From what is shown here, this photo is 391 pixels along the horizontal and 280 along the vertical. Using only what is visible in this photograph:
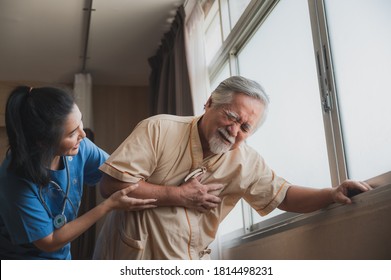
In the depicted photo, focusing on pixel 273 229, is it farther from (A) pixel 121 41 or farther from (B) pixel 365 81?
(A) pixel 121 41

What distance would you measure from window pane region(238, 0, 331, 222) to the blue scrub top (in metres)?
0.93

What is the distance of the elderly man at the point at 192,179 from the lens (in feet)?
5.42

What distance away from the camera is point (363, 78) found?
1.66 meters

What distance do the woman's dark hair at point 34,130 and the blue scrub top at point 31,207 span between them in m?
0.05

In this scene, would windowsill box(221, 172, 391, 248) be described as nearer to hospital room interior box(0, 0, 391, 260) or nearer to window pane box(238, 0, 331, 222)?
hospital room interior box(0, 0, 391, 260)

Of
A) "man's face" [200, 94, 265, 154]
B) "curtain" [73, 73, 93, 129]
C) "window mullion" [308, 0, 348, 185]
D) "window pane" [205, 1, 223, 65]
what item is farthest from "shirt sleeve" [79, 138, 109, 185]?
"curtain" [73, 73, 93, 129]

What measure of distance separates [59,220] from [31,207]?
0.12 m

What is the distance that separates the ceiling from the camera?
3.56 metres

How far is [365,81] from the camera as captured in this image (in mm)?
1644

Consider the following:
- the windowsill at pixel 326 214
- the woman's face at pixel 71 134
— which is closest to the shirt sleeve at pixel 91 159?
the woman's face at pixel 71 134

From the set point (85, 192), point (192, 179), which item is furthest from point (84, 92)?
point (192, 179)

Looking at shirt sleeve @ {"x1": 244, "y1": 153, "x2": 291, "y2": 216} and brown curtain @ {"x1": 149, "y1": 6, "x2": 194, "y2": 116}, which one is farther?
brown curtain @ {"x1": 149, "y1": 6, "x2": 194, "y2": 116}

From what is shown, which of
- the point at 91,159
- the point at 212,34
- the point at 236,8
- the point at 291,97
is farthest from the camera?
the point at 212,34

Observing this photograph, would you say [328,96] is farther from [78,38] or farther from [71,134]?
[78,38]
